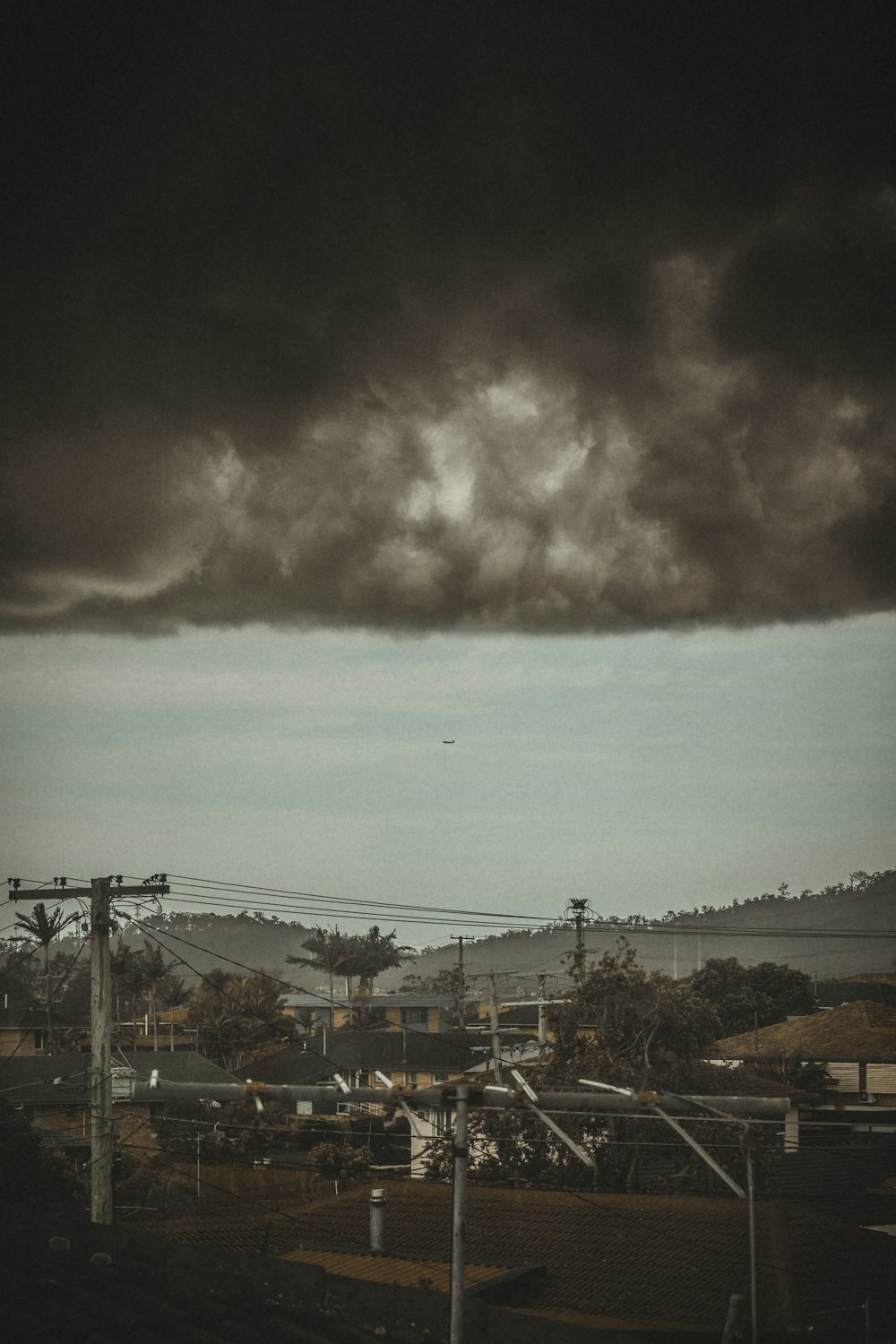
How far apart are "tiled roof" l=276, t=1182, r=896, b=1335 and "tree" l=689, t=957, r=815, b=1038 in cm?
5074

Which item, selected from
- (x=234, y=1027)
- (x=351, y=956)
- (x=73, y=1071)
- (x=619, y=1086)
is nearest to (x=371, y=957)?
(x=351, y=956)

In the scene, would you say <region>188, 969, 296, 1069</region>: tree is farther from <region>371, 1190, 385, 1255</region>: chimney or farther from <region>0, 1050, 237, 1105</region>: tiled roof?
<region>371, 1190, 385, 1255</region>: chimney

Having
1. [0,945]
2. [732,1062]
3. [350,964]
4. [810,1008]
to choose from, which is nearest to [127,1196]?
[732,1062]

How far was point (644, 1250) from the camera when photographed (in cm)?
2580

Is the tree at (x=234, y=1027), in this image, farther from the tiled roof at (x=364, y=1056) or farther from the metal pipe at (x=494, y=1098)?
the metal pipe at (x=494, y=1098)

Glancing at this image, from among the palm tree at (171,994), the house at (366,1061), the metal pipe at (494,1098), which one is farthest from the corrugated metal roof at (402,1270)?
the palm tree at (171,994)

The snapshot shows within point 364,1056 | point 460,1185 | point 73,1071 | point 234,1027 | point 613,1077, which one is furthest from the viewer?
point 234,1027

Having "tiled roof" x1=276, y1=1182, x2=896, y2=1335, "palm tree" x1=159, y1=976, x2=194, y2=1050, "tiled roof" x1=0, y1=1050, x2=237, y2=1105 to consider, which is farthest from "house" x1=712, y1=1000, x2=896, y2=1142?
"palm tree" x1=159, y1=976, x2=194, y2=1050

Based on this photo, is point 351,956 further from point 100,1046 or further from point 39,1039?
point 100,1046

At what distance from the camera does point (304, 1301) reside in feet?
47.5

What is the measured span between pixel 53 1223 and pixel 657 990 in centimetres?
3004

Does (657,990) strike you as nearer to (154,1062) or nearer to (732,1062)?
A: (732,1062)

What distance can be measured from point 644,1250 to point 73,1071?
38465mm

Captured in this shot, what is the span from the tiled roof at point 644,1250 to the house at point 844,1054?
76.2 feet
